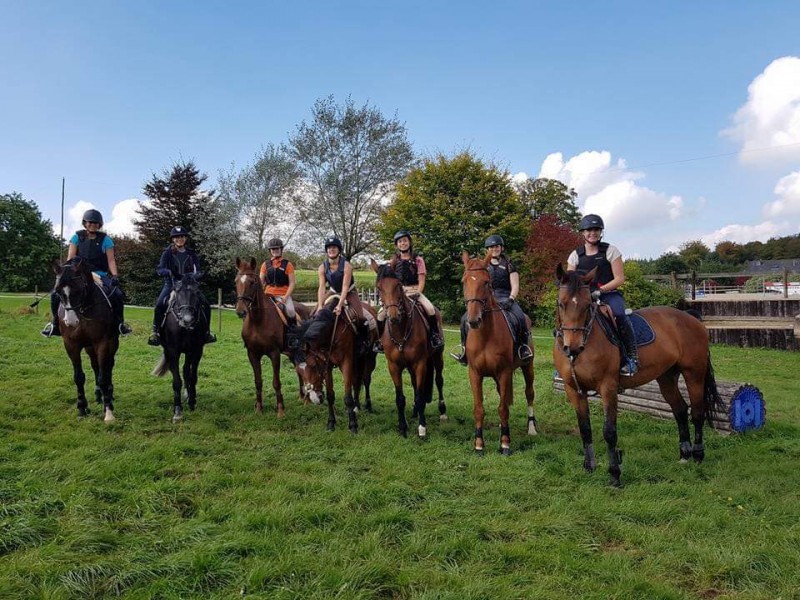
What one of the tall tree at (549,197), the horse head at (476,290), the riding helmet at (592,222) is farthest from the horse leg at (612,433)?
the tall tree at (549,197)

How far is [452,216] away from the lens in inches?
1029

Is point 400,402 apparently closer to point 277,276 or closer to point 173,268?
point 277,276

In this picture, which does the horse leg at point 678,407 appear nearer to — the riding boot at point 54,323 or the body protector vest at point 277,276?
the body protector vest at point 277,276

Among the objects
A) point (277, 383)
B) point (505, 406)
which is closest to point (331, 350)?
point (277, 383)

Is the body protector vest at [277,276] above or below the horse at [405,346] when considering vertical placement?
above

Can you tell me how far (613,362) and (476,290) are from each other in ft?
6.24

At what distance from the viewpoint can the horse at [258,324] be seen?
843 cm

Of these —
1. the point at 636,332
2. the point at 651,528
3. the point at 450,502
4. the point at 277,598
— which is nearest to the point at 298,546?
the point at 277,598

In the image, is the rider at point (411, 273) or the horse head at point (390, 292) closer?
the horse head at point (390, 292)

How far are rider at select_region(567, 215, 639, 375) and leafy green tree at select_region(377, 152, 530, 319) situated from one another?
63.1 ft

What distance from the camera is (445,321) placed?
2769cm

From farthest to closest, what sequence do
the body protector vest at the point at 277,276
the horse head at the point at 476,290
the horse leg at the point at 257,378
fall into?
the body protector vest at the point at 277,276 → the horse leg at the point at 257,378 → the horse head at the point at 476,290

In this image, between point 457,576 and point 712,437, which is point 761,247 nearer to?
point 712,437

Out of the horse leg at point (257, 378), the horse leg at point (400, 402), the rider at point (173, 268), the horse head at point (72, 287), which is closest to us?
the horse head at point (72, 287)
